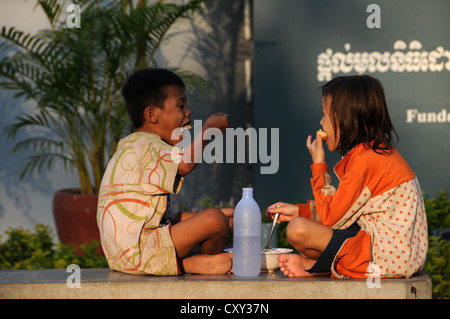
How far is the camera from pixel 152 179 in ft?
10.3

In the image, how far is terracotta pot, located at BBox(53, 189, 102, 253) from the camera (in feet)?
19.4

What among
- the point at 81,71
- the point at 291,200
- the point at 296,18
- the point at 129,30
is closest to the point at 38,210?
the point at 81,71

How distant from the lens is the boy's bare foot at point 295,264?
3.14 m

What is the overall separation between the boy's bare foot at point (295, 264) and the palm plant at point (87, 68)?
3125 mm

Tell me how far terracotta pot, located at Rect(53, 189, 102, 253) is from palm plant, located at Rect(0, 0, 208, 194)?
0.24m

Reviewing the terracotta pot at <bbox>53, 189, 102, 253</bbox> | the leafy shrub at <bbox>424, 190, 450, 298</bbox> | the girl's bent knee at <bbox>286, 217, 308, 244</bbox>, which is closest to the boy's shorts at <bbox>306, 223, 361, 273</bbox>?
the girl's bent knee at <bbox>286, 217, 308, 244</bbox>

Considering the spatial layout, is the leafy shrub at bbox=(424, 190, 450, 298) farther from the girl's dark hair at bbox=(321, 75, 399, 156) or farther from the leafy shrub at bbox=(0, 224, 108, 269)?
the leafy shrub at bbox=(0, 224, 108, 269)

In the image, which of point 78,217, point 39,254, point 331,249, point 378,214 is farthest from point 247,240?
point 78,217

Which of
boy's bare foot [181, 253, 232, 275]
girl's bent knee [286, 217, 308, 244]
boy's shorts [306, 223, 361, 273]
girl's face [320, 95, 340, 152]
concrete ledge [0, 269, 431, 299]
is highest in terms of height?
girl's face [320, 95, 340, 152]

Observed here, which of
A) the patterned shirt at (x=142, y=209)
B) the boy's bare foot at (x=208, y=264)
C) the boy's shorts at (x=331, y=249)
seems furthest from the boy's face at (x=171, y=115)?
the boy's shorts at (x=331, y=249)

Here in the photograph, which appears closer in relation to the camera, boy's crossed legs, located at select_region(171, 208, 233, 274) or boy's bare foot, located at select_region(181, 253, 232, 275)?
boy's crossed legs, located at select_region(171, 208, 233, 274)

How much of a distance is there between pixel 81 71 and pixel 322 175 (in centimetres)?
343

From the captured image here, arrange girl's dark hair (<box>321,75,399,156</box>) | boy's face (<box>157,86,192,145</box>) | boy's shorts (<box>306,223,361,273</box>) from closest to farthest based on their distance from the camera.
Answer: boy's shorts (<box>306,223,361,273</box>) < girl's dark hair (<box>321,75,399,156</box>) < boy's face (<box>157,86,192,145</box>)

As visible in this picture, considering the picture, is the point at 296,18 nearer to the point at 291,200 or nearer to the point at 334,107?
the point at 291,200
